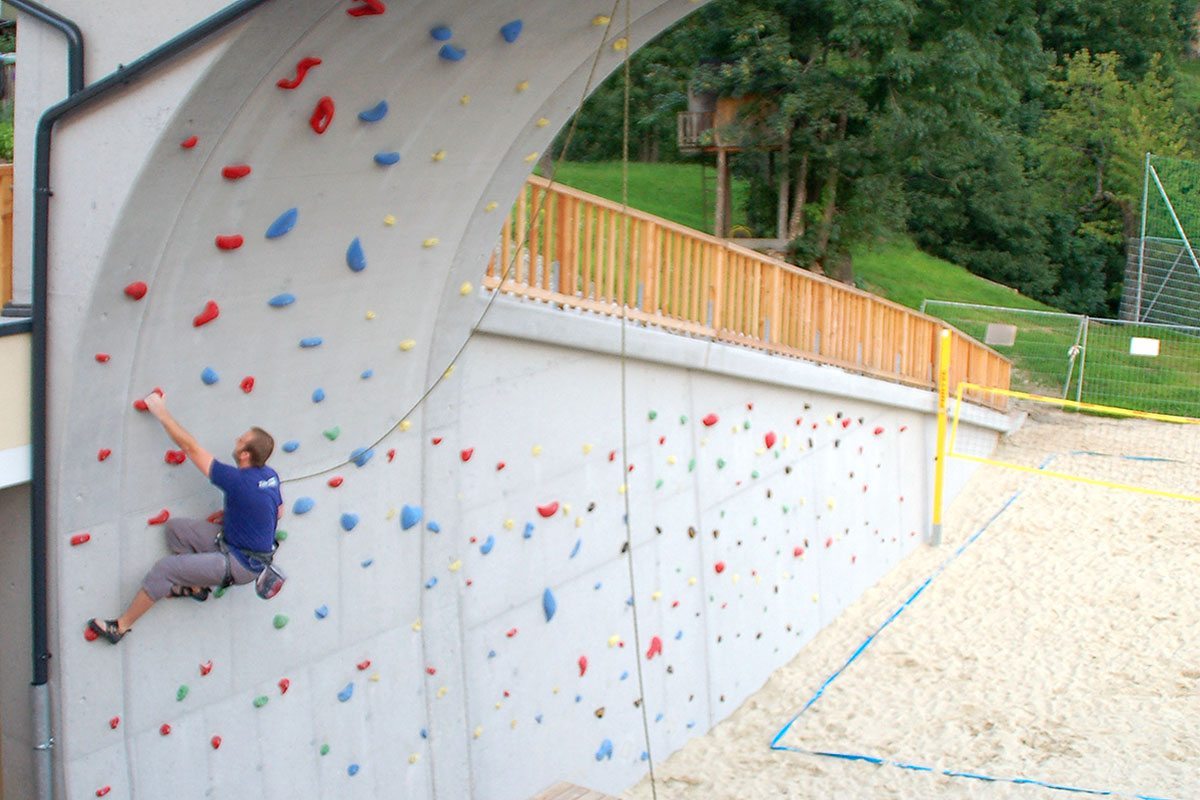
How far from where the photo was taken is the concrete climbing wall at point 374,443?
5.74 m

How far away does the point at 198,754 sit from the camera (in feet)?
21.6

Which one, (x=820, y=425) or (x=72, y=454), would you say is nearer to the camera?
(x=72, y=454)

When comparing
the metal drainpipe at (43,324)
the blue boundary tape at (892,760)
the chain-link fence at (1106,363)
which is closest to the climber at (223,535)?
the metal drainpipe at (43,324)

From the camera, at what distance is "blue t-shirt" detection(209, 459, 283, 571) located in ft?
20.4

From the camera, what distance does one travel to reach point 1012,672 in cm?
1224

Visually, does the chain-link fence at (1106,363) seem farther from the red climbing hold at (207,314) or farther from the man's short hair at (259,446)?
the red climbing hold at (207,314)

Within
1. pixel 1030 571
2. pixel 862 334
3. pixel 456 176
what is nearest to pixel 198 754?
pixel 456 176

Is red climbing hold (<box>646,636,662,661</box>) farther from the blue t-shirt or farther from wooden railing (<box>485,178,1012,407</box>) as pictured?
the blue t-shirt

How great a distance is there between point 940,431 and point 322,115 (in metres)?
10.8

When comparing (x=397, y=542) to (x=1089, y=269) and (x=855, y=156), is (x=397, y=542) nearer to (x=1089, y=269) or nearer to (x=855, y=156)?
(x=855, y=156)

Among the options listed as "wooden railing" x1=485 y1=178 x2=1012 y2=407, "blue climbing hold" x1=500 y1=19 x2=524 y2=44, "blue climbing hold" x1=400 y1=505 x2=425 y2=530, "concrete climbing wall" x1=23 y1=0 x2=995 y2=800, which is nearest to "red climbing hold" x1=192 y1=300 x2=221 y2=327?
→ "concrete climbing wall" x1=23 y1=0 x2=995 y2=800

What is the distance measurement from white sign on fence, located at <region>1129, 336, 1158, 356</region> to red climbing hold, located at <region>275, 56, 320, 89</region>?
17.8 m

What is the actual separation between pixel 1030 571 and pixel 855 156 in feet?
32.2

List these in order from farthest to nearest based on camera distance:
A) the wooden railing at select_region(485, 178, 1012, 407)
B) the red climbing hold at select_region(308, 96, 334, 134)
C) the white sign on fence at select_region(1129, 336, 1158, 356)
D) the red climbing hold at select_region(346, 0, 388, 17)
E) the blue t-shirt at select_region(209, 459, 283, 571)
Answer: the white sign on fence at select_region(1129, 336, 1158, 356) < the wooden railing at select_region(485, 178, 1012, 407) < the blue t-shirt at select_region(209, 459, 283, 571) < the red climbing hold at select_region(308, 96, 334, 134) < the red climbing hold at select_region(346, 0, 388, 17)
